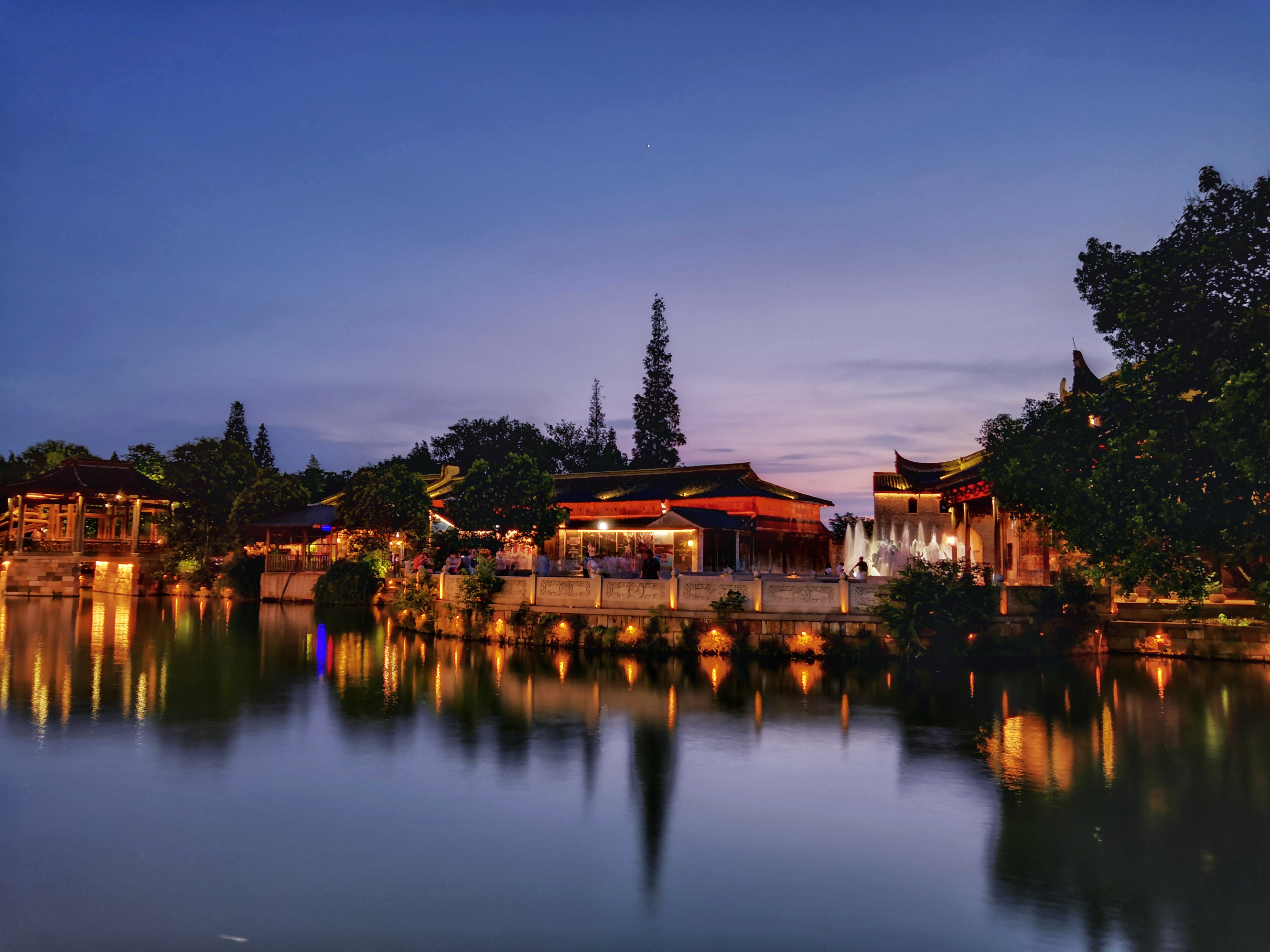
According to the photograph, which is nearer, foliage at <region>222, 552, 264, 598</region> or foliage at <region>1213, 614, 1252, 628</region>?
foliage at <region>1213, 614, 1252, 628</region>

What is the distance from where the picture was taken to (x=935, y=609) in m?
23.8

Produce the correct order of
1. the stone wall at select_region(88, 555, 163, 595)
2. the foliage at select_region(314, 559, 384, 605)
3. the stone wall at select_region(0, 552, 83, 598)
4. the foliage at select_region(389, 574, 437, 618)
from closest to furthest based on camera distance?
the foliage at select_region(389, 574, 437, 618)
the foliage at select_region(314, 559, 384, 605)
the stone wall at select_region(0, 552, 83, 598)
the stone wall at select_region(88, 555, 163, 595)

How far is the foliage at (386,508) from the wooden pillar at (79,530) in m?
17.3

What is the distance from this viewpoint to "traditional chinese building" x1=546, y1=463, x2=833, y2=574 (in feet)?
138

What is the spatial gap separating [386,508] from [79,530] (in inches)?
827

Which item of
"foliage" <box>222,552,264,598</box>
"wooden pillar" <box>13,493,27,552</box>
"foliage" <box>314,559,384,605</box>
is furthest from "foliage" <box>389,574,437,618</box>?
"wooden pillar" <box>13,493,27,552</box>

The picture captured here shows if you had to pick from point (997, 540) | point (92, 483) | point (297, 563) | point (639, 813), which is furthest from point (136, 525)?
point (639, 813)

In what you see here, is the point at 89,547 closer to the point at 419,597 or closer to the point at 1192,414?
the point at 419,597

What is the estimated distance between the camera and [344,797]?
40.9 feet

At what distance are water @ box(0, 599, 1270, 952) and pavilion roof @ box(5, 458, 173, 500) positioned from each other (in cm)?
3612

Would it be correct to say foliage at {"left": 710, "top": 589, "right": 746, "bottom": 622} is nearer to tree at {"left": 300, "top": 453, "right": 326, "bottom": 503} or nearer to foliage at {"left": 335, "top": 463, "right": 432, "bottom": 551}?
foliage at {"left": 335, "top": 463, "right": 432, "bottom": 551}

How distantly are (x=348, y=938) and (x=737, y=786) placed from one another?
632 cm

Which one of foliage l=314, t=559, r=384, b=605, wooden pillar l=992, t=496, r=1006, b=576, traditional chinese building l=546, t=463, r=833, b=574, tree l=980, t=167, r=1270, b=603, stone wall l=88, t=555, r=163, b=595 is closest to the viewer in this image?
tree l=980, t=167, r=1270, b=603

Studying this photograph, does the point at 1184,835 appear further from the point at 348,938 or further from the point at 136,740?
the point at 136,740
